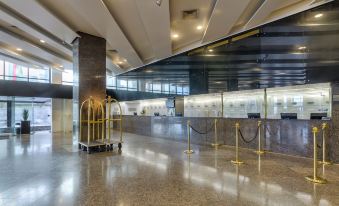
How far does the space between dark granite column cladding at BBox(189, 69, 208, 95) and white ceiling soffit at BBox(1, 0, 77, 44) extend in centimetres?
502

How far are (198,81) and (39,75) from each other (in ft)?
39.4

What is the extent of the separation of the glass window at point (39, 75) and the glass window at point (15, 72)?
0.36 meters

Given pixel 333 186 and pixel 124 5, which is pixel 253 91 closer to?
pixel 333 186

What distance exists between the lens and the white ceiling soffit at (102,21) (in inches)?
205

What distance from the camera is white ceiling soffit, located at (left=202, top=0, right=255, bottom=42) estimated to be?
530 centimetres

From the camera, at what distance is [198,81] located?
30.2ft

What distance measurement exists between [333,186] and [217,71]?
18.4 feet

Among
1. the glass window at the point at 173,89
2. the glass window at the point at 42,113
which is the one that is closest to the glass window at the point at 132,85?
the glass window at the point at 173,89

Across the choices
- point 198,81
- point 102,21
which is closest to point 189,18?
point 102,21

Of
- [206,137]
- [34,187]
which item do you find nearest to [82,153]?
[34,187]

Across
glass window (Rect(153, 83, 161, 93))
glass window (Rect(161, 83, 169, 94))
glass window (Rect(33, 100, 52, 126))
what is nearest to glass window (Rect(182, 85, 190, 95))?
glass window (Rect(161, 83, 169, 94))

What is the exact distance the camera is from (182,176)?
4.18m

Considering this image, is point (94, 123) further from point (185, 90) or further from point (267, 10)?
point (267, 10)

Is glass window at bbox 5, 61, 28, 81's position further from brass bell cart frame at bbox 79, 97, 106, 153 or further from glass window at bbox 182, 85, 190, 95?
glass window at bbox 182, 85, 190, 95
